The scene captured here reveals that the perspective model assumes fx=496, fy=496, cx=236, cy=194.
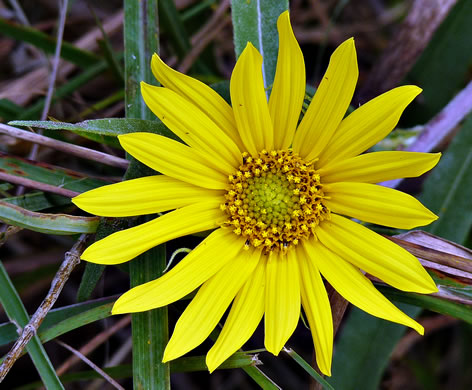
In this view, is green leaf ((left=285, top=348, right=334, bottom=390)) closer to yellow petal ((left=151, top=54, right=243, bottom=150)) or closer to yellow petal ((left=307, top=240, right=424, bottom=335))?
yellow petal ((left=307, top=240, right=424, bottom=335))

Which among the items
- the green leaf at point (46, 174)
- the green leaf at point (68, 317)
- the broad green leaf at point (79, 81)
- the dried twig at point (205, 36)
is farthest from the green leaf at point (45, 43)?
the green leaf at point (68, 317)

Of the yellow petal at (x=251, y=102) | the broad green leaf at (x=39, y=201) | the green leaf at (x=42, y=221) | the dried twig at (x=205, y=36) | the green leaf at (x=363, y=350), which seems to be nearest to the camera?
the yellow petal at (x=251, y=102)

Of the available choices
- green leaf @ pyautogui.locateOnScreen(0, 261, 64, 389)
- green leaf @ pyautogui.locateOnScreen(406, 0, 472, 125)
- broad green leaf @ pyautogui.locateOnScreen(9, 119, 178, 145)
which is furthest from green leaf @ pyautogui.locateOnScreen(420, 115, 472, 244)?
green leaf @ pyautogui.locateOnScreen(0, 261, 64, 389)

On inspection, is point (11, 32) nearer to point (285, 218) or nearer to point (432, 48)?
point (285, 218)

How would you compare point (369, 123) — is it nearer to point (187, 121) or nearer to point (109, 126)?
point (187, 121)

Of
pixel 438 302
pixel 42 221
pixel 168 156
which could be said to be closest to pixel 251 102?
pixel 168 156

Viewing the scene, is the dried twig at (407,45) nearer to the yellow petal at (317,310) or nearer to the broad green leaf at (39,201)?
the yellow petal at (317,310)

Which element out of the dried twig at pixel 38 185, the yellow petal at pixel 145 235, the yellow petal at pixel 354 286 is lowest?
the yellow petal at pixel 354 286
